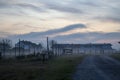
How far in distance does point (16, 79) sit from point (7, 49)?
312 ft

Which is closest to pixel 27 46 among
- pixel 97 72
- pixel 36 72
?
pixel 36 72

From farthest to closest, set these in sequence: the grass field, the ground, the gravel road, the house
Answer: the house
the grass field
the ground
the gravel road

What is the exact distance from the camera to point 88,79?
799 inches

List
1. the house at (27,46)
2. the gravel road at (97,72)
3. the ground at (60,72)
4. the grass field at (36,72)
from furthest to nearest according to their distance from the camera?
the house at (27,46)
the grass field at (36,72)
the ground at (60,72)
the gravel road at (97,72)

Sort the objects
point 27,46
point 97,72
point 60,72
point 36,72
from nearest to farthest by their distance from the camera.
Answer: point 97,72 → point 60,72 → point 36,72 → point 27,46

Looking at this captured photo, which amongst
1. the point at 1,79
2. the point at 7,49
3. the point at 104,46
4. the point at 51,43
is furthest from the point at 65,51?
the point at 1,79

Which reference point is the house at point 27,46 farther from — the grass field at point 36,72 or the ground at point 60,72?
the grass field at point 36,72

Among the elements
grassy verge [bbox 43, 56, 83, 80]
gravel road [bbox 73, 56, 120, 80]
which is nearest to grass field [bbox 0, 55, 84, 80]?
grassy verge [bbox 43, 56, 83, 80]

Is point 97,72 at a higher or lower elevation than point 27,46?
lower

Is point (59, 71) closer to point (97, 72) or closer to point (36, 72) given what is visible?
point (36, 72)

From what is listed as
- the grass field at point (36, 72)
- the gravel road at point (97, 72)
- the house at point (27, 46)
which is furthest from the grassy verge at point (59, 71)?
the house at point (27, 46)

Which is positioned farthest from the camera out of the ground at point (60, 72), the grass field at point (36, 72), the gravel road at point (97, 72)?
the grass field at point (36, 72)

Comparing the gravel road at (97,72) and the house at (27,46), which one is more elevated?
the house at (27,46)

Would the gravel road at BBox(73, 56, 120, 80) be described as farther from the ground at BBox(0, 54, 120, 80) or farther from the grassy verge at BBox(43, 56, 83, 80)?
the grassy verge at BBox(43, 56, 83, 80)
